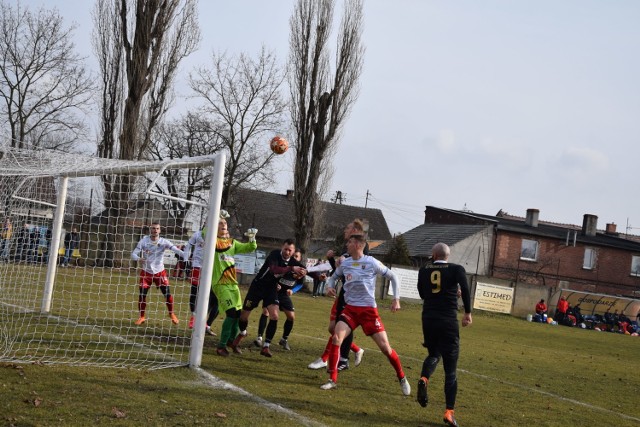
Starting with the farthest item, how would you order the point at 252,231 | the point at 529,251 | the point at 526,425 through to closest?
the point at 529,251, the point at 252,231, the point at 526,425

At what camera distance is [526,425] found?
814cm

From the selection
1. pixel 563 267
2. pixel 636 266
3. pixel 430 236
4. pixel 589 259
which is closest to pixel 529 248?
pixel 563 267

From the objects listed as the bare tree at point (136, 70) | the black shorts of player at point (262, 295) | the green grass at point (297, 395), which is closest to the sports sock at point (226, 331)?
the green grass at point (297, 395)

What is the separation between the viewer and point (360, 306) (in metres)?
9.18

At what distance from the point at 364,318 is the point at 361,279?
508 millimetres

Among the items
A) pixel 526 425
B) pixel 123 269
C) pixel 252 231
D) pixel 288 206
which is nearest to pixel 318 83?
pixel 123 269

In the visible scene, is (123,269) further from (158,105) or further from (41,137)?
(41,137)

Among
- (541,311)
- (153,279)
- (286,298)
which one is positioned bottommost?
(541,311)

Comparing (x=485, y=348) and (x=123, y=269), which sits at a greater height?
(x=123, y=269)

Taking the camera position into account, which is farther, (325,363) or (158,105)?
(158,105)

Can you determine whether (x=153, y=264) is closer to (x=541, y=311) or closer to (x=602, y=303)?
(x=541, y=311)

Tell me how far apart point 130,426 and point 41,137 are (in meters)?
35.4

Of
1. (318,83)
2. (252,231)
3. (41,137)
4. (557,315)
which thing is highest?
(318,83)

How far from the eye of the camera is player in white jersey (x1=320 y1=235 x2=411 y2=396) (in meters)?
8.98
